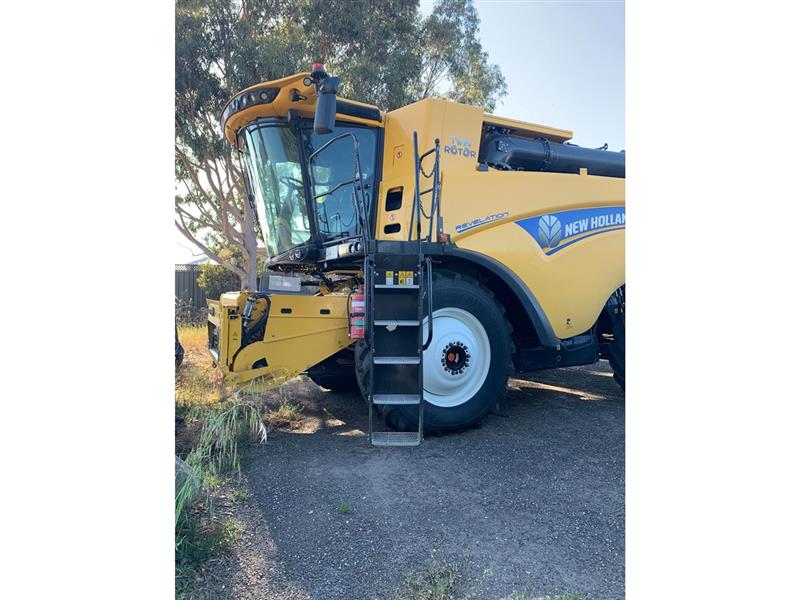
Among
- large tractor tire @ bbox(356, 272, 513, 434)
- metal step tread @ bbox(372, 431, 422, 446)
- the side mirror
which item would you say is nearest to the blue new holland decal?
large tractor tire @ bbox(356, 272, 513, 434)

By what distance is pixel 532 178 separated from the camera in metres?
4.79

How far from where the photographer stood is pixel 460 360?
4332 millimetres

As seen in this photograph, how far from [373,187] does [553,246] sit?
1723 mm

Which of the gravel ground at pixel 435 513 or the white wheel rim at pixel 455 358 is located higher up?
the white wheel rim at pixel 455 358

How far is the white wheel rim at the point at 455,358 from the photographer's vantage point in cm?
420

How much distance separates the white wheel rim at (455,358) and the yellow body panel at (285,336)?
27.7 inches

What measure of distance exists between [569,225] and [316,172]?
7.82 ft

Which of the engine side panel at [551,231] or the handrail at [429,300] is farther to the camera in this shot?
the engine side panel at [551,231]

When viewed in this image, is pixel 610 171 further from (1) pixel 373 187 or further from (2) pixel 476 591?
(2) pixel 476 591

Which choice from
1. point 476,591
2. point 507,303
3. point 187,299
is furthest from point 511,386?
point 187,299

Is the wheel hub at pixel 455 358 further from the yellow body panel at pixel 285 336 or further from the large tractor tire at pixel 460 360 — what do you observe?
the yellow body panel at pixel 285 336

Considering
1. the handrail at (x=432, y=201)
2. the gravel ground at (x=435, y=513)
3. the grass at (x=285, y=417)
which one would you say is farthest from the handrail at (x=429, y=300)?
the grass at (x=285, y=417)

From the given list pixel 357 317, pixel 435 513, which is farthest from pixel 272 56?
pixel 435 513

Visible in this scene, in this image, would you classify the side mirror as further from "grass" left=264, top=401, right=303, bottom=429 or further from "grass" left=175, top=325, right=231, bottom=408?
"grass" left=264, top=401, right=303, bottom=429
